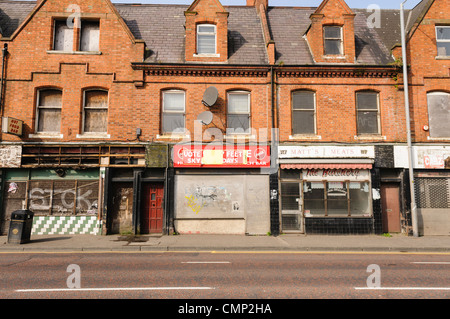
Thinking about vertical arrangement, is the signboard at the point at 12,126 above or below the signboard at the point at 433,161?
above

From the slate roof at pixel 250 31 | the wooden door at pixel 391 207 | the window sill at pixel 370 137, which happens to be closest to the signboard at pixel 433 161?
the wooden door at pixel 391 207

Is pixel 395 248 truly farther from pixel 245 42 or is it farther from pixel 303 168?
pixel 245 42

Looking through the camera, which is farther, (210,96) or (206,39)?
(206,39)

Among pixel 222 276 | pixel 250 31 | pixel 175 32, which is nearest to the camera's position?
pixel 222 276

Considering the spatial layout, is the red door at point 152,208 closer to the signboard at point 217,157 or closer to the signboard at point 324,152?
the signboard at point 217,157

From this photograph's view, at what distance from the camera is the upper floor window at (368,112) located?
13766 mm

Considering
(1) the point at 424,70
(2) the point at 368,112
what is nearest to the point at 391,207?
(2) the point at 368,112

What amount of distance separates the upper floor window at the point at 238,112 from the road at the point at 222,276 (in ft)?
20.5

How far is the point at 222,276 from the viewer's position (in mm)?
6770

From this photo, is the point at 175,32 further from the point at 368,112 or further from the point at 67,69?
the point at 368,112

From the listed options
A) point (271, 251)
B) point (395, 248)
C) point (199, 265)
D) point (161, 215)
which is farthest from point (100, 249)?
point (395, 248)

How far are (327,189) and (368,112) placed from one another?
435 centimetres

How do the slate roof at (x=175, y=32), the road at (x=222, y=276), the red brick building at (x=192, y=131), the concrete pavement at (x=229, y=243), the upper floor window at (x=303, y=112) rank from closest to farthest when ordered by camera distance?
1. the road at (x=222, y=276)
2. the concrete pavement at (x=229, y=243)
3. the red brick building at (x=192, y=131)
4. the upper floor window at (x=303, y=112)
5. the slate roof at (x=175, y=32)
